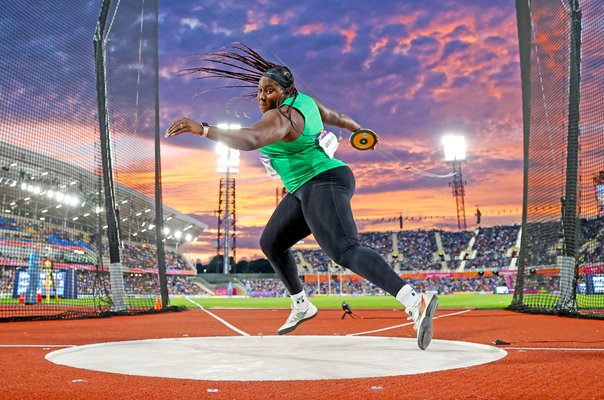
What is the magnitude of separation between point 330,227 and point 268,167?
0.81 meters

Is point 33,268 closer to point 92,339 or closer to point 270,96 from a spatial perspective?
point 92,339

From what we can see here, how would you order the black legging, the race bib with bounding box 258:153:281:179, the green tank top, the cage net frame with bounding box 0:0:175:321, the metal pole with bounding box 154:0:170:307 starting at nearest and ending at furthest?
the black legging < the green tank top < the race bib with bounding box 258:153:281:179 < the cage net frame with bounding box 0:0:175:321 < the metal pole with bounding box 154:0:170:307

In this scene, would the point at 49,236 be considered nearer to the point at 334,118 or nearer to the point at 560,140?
the point at 560,140

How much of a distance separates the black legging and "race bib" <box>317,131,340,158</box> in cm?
15

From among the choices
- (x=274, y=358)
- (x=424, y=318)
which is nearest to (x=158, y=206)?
(x=274, y=358)

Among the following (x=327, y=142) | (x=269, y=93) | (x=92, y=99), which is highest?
(x=92, y=99)

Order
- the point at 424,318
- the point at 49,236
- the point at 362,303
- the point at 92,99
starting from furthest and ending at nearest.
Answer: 1. the point at 49,236
2. the point at 362,303
3. the point at 92,99
4. the point at 424,318

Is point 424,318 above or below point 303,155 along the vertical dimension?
below

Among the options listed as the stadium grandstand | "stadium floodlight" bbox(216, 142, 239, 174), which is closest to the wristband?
the stadium grandstand

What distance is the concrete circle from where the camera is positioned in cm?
337

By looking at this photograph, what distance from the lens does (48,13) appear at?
12.1m

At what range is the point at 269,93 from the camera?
12.5ft

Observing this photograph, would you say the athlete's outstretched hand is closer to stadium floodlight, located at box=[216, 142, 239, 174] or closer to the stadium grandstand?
the stadium grandstand

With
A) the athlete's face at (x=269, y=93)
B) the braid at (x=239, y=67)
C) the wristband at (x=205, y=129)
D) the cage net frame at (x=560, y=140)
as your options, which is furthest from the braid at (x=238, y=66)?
the cage net frame at (x=560, y=140)
